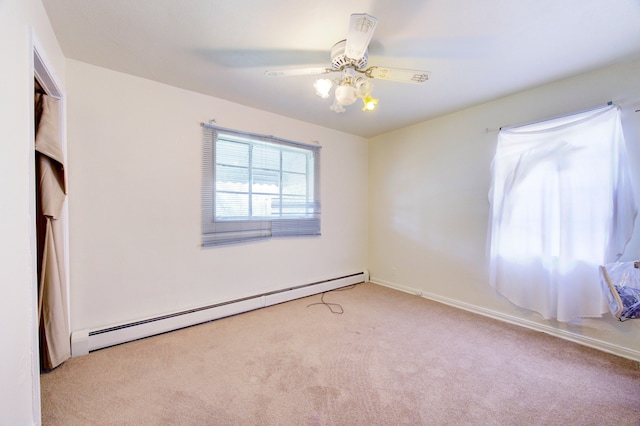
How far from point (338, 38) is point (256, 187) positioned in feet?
5.65

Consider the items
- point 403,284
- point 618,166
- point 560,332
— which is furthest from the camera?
point 403,284

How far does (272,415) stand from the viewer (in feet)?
4.48

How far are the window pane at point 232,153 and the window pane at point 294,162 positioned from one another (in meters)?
0.51

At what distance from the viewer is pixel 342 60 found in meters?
1.60

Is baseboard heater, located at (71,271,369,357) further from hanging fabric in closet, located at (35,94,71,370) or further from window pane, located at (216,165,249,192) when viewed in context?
window pane, located at (216,165,249,192)

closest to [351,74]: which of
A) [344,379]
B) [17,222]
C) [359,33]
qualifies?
[359,33]

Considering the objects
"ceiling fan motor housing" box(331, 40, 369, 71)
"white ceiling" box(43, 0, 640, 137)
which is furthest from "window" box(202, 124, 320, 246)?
"ceiling fan motor housing" box(331, 40, 369, 71)

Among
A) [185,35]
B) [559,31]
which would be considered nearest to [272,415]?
[185,35]

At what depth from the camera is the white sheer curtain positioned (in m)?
1.93

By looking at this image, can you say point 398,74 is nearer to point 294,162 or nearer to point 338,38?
point 338,38

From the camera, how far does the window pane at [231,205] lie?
8.59 feet

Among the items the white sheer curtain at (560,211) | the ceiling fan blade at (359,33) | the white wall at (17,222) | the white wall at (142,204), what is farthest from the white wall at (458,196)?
the white wall at (17,222)

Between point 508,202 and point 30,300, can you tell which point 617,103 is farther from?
point 30,300

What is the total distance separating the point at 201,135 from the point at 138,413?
2.25m
